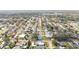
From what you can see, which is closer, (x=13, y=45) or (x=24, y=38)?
(x=13, y=45)

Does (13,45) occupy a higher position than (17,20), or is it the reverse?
(17,20)

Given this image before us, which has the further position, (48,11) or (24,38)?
(48,11)
